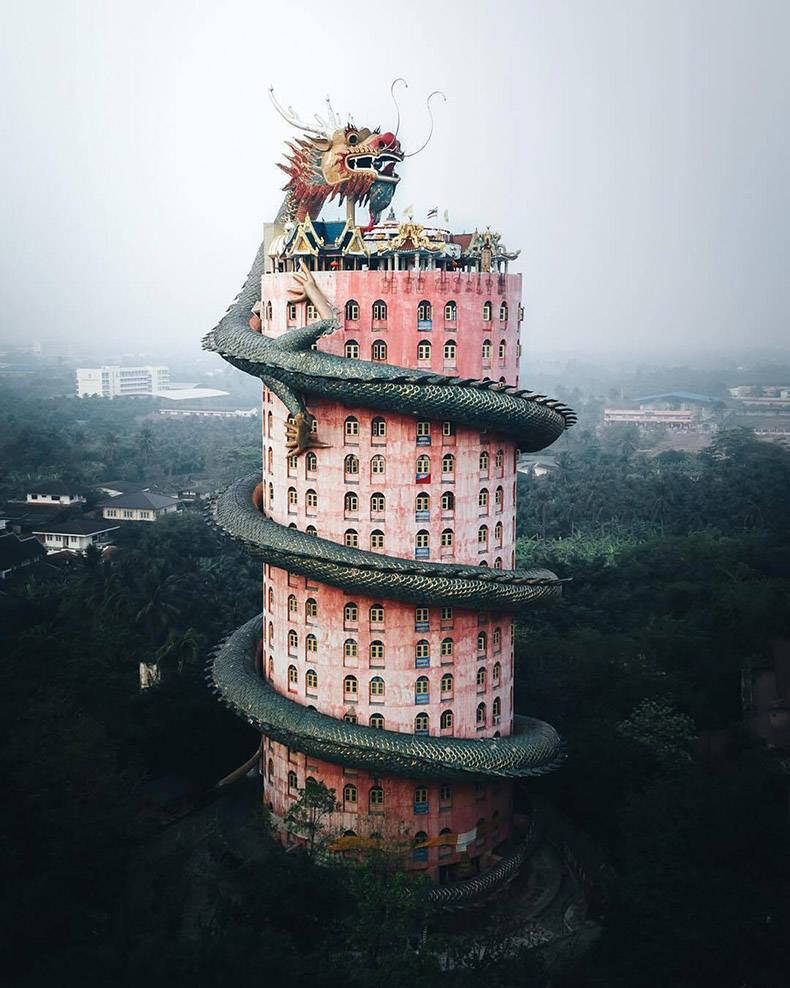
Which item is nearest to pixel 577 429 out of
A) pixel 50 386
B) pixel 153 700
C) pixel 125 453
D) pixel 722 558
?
pixel 125 453

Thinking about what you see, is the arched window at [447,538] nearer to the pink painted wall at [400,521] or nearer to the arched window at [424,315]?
the pink painted wall at [400,521]

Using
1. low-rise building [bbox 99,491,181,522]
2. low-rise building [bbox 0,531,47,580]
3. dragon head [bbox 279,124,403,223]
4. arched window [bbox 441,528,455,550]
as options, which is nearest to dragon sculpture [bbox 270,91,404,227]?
dragon head [bbox 279,124,403,223]

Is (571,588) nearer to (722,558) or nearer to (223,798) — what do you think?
(722,558)

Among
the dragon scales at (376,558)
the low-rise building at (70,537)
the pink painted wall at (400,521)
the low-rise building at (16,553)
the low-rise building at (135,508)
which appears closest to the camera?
the dragon scales at (376,558)

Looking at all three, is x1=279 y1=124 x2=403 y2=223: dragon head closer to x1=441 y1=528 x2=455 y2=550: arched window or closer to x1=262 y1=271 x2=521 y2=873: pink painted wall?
x1=262 y1=271 x2=521 y2=873: pink painted wall

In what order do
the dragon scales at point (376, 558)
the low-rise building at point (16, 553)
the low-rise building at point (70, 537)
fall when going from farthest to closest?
the low-rise building at point (70, 537)
the low-rise building at point (16, 553)
the dragon scales at point (376, 558)

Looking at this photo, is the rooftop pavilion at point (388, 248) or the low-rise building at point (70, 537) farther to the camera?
the low-rise building at point (70, 537)

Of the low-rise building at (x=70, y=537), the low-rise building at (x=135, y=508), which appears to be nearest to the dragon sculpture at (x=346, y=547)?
the low-rise building at (x=70, y=537)
